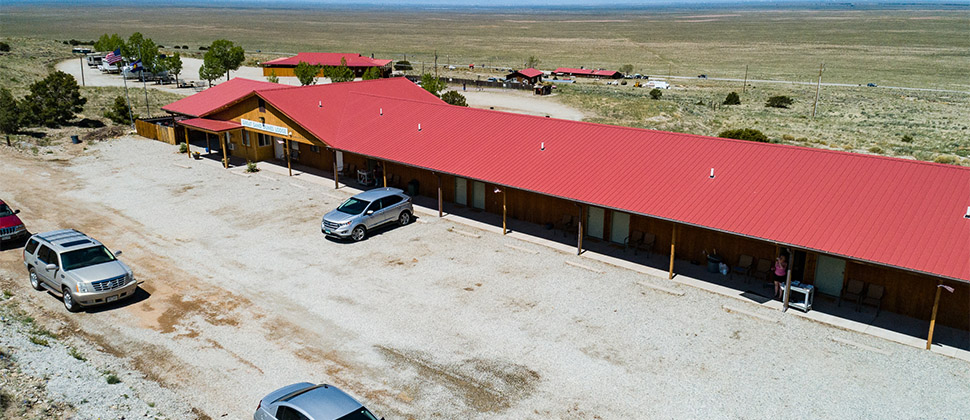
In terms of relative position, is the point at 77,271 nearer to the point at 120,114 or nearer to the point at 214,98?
the point at 214,98

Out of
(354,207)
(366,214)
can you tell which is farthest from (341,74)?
(366,214)

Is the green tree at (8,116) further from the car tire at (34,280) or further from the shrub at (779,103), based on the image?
the shrub at (779,103)

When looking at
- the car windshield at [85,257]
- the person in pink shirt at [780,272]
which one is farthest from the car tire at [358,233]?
the person in pink shirt at [780,272]

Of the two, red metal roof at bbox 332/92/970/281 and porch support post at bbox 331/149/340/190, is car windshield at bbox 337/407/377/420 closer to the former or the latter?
red metal roof at bbox 332/92/970/281

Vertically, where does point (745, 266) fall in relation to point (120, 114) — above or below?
below

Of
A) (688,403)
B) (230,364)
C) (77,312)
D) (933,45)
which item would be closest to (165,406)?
(230,364)

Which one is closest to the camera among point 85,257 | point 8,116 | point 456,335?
point 456,335

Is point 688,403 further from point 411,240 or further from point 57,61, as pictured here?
point 57,61
